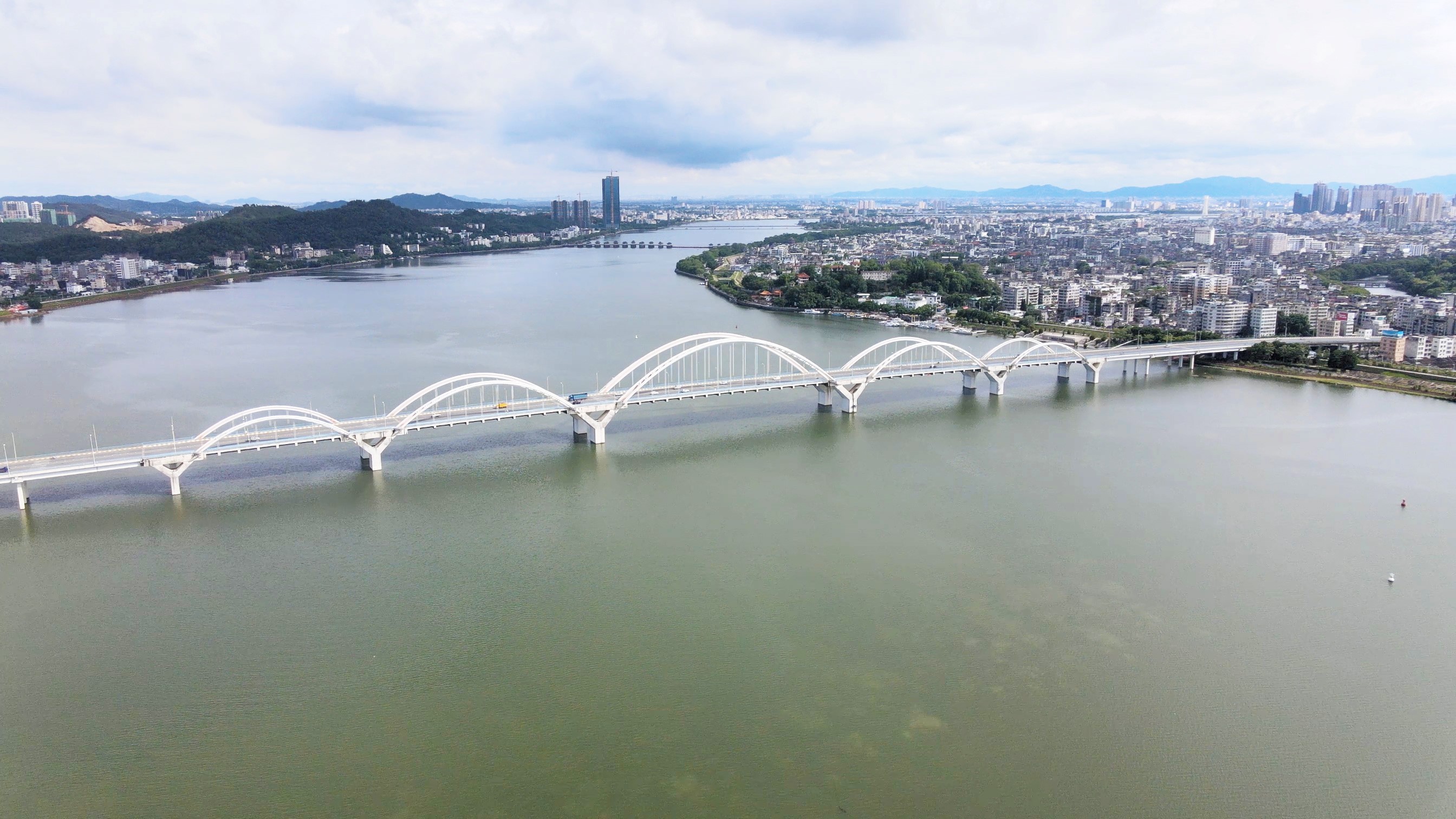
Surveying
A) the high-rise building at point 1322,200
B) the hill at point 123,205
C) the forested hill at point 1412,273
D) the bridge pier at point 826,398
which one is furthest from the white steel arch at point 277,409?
the high-rise building at point 1322,200

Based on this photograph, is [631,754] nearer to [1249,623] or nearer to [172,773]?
[172,773]

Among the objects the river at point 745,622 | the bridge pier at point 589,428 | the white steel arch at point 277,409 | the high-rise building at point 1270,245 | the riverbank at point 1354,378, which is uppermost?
the high-rise building at point 1270,245

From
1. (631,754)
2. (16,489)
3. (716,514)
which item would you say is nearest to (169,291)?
(16,489)

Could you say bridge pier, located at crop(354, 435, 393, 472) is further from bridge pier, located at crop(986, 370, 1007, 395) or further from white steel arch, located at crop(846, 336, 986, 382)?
bridge pier, located at crop(986, 370, 1007, 395)

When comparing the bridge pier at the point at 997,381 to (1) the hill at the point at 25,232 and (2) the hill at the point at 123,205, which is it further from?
(2) the hill at the point at 123,205

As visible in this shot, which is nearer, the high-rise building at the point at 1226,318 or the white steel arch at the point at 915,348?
the white steel arch at the point at 915,348

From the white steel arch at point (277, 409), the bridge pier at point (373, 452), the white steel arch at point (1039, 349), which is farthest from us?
the white steel arch at point (1039, 349)

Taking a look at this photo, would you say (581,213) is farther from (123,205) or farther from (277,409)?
(277,409)
